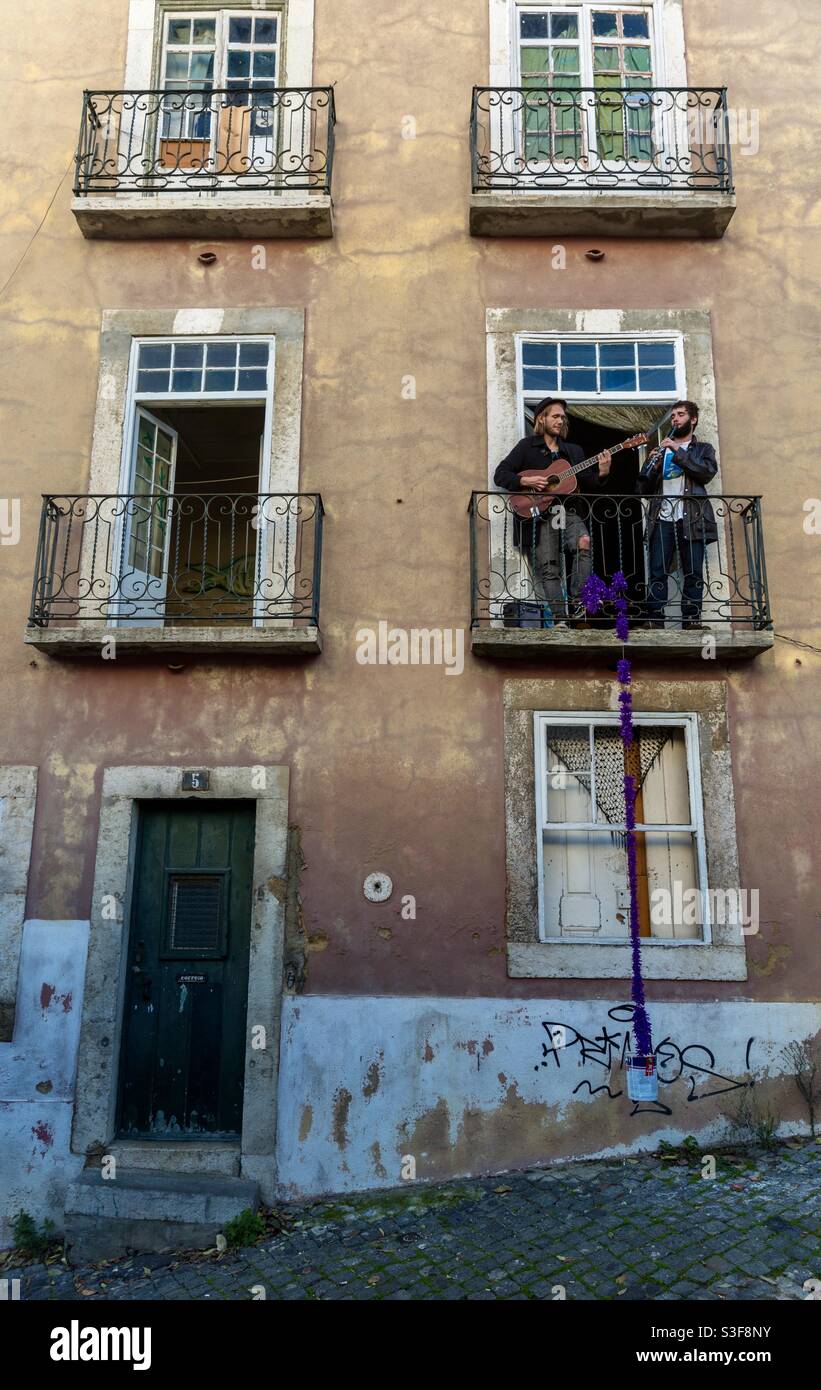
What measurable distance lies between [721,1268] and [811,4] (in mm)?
9578

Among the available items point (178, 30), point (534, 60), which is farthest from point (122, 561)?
point (534, 60)

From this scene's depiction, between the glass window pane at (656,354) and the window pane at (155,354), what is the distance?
3821mm

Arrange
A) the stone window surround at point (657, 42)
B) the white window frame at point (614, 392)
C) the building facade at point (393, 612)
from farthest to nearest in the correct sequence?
the stone window surround at point (657, 42), the white window frame at point (614, 392), the building facade at point (393, 612)

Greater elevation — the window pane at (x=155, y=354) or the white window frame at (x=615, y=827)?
the window pane at (x=155, y=354)

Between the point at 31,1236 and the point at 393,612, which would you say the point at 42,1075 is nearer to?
the point at 31,1236

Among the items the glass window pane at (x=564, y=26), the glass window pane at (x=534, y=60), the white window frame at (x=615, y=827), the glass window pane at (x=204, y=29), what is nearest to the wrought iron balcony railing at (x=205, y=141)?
the glass window pane at (x=204, y=29)

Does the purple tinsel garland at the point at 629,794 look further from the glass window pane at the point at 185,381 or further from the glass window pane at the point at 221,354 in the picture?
the glass window pane at the point at 185,381

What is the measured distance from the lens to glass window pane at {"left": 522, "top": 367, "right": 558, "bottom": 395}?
7312 mm

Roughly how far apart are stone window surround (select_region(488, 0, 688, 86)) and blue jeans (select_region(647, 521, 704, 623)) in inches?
157

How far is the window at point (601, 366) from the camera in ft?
24.0

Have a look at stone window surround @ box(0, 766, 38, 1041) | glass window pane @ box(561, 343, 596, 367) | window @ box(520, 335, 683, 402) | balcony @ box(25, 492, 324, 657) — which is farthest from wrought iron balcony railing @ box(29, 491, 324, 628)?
glass window pane @ box(561, 343, 596, 367)

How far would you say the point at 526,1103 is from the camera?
19.9 ft

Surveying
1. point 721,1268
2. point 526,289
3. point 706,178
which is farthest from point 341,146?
point 721,1268

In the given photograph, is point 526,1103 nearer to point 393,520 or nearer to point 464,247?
point 393,520
